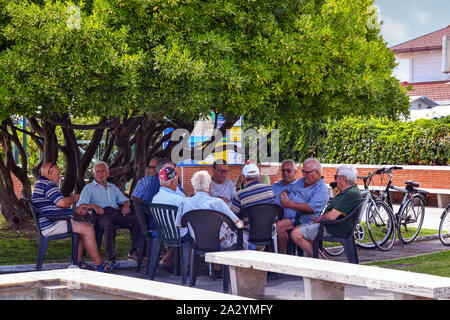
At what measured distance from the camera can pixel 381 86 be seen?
1081cm

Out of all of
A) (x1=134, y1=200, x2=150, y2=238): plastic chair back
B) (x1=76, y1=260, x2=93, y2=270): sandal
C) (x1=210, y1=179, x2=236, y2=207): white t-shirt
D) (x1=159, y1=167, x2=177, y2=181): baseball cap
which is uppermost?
(x1=159, y1=167, x2=177, y2=181): baseball cap

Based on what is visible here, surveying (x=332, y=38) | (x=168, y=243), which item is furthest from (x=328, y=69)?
(x=168, y=243)

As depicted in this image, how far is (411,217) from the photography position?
514 inches

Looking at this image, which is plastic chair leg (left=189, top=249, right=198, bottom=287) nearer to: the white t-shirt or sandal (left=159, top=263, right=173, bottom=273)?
sandal (left=159, top=263, right=173, bottom=273)

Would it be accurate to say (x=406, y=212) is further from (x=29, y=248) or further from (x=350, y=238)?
(x=29, y=248)

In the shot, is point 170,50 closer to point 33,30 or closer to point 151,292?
point 33,30

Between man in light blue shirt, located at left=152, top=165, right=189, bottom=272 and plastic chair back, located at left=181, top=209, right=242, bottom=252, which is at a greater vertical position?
man in light blue shirt, located at left=152, top=165, right=189, bottom=272

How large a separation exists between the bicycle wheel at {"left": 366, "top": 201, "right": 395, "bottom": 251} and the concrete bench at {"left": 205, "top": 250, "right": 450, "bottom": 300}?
4.84 metres

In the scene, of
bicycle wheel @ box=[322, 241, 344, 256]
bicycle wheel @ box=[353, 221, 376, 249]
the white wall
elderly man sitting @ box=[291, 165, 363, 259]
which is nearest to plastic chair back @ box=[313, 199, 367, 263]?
elderly man sitting @ box=[291, 165, 363, 259]

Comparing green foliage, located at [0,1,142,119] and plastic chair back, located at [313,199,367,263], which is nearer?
green foliage, located at [0,1,142,119]

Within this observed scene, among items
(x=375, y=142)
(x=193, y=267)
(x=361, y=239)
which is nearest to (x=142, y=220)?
(x=193, y=267)

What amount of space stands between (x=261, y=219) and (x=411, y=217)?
5.12 m

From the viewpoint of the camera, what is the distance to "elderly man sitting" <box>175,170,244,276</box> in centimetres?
810
